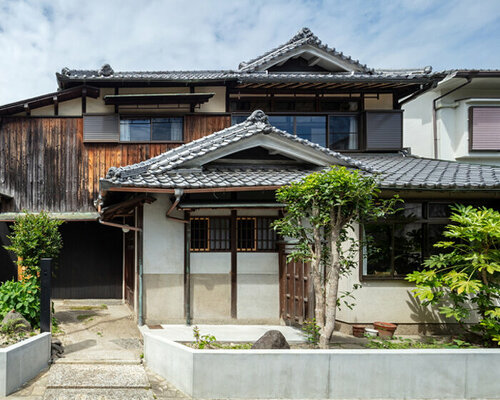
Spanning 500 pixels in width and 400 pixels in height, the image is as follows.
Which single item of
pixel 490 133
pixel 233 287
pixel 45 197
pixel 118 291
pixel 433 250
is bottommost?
pixel 118 291

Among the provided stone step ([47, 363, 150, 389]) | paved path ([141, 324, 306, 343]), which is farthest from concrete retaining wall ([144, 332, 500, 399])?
paved path ([141, 324, 306, 343])

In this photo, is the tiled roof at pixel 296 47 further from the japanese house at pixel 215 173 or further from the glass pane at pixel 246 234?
the glass pane at pixel 246 234

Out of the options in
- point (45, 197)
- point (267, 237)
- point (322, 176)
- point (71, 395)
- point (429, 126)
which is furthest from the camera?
point (429, 126)

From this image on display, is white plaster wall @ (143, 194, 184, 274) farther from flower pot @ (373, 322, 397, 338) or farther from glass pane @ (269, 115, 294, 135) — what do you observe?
glass pane @ (269, 115, 294, 135)

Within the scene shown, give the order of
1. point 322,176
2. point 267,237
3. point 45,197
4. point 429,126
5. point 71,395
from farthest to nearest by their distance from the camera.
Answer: point 429,126, point 45,197, point 267,237, point 322,176, point 71,395

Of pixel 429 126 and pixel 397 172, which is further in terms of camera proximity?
pixel 429 126

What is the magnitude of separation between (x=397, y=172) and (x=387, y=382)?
5654 mm

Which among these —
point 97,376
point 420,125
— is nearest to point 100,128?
point 97,376

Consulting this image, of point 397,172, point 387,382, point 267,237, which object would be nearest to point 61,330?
point 267,237

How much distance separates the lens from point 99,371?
652 centimetres

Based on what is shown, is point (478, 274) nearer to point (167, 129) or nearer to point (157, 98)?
point (167, 129)

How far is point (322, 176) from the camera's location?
6.41m

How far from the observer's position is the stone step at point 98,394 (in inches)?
223

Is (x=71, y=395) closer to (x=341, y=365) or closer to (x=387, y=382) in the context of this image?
(x=341, y=365)
